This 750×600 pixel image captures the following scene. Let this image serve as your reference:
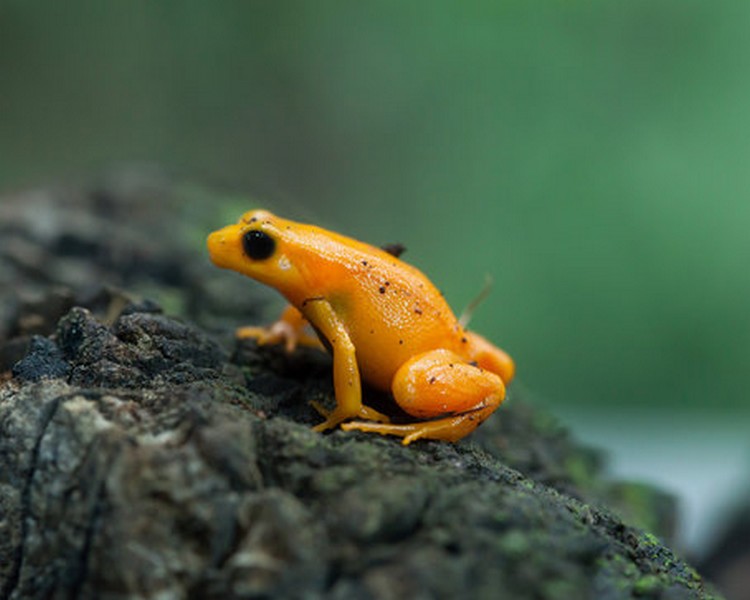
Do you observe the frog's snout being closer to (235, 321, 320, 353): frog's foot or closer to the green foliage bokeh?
(235, 321, 320, 353): frog's foot

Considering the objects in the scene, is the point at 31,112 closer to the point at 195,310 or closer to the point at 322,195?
the point at 322,195

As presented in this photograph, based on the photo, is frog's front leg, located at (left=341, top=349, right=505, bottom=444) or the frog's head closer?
frog's front leg, located at (left=341, top=349, right=505, bottom=444)

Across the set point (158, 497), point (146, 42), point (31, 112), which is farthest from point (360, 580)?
point (31, 112)

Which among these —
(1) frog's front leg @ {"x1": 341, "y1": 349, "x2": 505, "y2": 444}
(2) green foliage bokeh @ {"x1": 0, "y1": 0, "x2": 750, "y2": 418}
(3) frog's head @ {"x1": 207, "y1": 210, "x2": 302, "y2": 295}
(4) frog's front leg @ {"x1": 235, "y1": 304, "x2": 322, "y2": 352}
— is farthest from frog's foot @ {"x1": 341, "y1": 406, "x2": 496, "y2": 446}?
(2) green foliage bokeh @ {"x1": 0, "y1": 0, "x2": 750, "y2": 418}

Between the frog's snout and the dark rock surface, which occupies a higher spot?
the frog's snout

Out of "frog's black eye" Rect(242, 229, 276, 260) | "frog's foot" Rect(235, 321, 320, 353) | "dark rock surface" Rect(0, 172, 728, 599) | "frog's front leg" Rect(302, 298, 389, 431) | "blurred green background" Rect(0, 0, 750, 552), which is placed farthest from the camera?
"blurred green background" Rect(0, 0, 750, 552)

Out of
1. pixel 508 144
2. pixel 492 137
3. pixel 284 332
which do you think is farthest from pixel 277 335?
pixel 492 137

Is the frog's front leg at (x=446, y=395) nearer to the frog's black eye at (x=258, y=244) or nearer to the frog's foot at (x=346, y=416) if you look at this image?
the frog's foot at (x=346, y=416)
